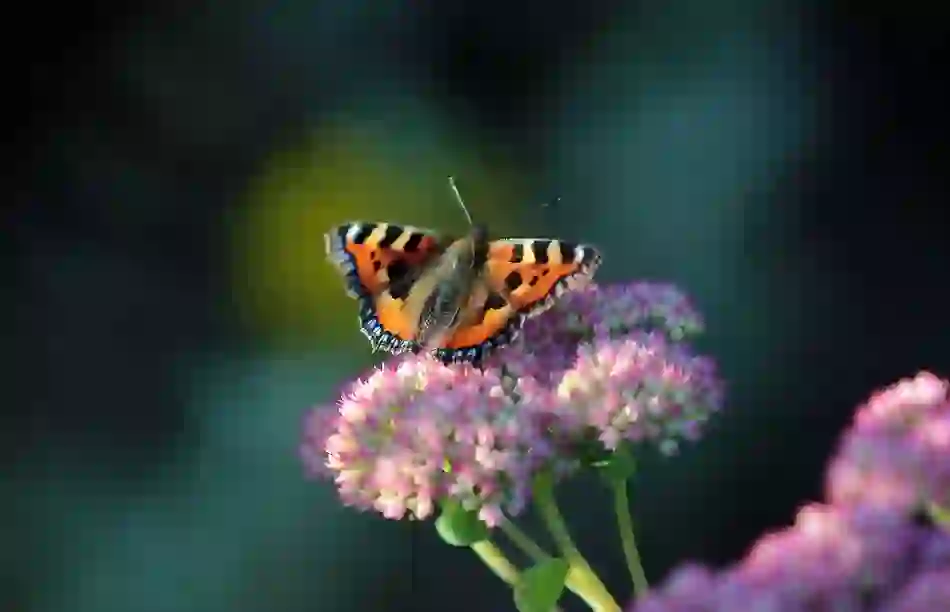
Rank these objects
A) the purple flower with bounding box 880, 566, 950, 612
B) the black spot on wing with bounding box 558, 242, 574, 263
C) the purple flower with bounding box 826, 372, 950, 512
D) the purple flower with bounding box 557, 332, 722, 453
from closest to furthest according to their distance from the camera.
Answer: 1. the purple flower with bounding box 880, 566, 950, 612
2. the purple flower with bounding box 826, 372, 950, 512
3. the purple flower with bounding box 557, 332, 722, 453
4. the black spot on wing with bounding box 558, 242, 574, 263

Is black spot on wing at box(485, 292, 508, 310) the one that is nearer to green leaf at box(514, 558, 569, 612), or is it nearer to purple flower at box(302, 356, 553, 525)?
purple flower at box(302, 356, 553, 525)

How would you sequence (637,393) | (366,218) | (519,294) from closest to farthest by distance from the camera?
(637,393)
(519,294)
(366,218)

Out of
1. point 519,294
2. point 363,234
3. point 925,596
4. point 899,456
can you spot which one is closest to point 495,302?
point 519,294

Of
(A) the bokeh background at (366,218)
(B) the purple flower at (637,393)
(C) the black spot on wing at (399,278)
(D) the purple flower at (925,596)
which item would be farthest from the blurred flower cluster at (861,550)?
(A) the bokeh background at (366,218)

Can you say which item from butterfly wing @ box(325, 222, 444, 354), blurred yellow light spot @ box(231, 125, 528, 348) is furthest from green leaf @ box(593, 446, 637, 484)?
blurred yellow light spot @ box(231, 125, 528, 348)

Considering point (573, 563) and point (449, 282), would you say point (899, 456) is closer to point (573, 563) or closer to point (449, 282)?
point (573, 563)

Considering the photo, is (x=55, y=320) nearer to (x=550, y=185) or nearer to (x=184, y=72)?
(x=184, y=72)

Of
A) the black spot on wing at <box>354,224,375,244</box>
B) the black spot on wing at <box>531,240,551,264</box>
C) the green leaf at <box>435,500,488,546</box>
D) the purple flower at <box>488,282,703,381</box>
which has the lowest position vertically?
the green leaf at <box>435,500,488,546</box>

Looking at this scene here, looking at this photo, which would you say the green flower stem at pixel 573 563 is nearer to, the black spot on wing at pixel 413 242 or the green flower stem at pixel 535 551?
the green flower stem at pixel 535 551
